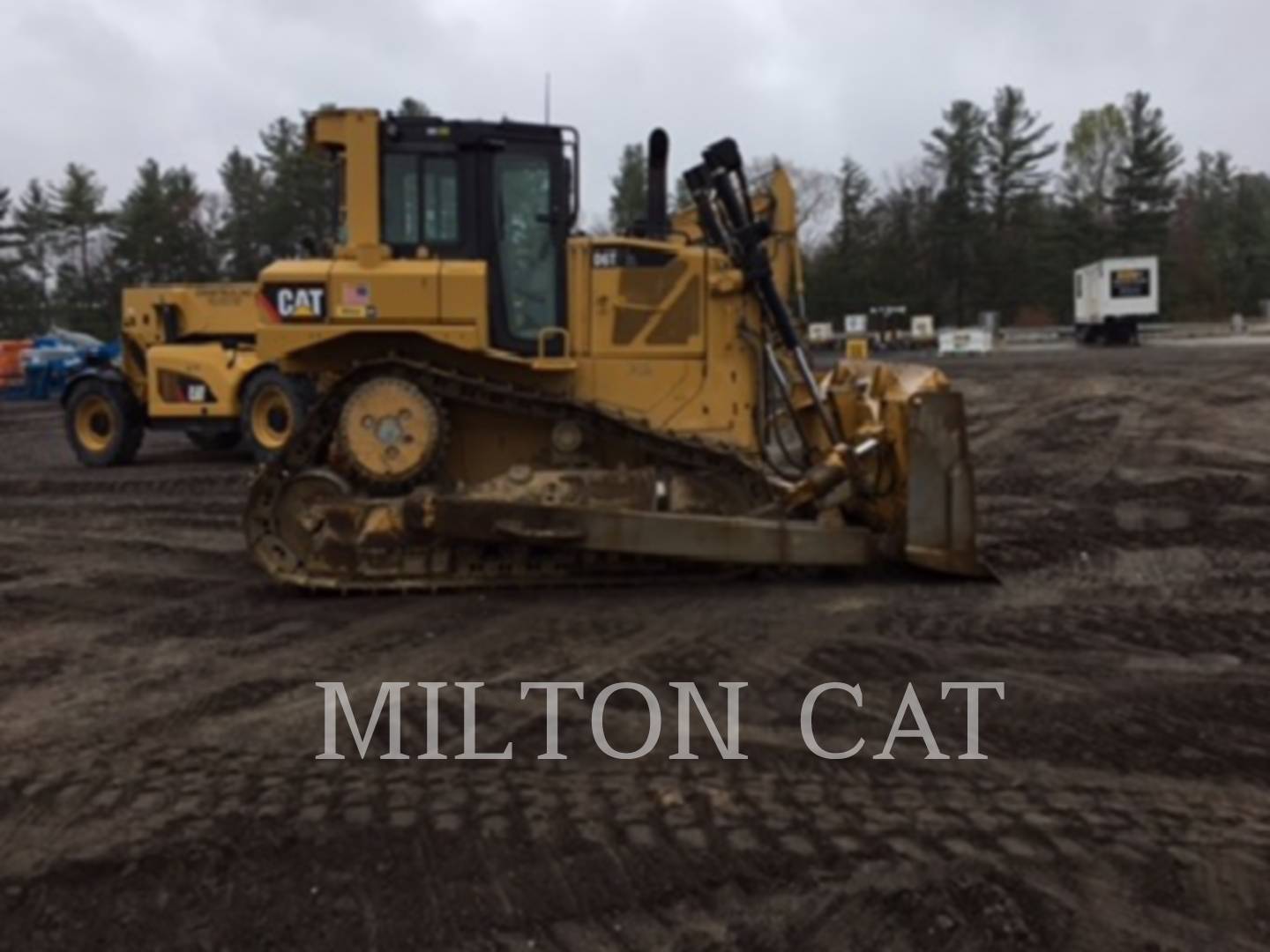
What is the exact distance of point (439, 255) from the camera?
25.4 feet

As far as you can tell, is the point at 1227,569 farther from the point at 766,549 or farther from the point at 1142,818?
the point at 1142,818

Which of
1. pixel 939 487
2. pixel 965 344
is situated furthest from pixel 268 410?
pixel 965 344

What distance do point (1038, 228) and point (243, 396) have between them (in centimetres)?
5830

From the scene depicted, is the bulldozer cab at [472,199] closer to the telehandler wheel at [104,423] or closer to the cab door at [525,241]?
the cab door at [525,241]

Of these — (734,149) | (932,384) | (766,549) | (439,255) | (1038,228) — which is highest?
(1038,228)

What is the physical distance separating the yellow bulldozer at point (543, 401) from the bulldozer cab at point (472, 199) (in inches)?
0.5

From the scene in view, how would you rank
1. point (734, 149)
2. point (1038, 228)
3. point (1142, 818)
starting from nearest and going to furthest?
point (1142, 818) < point (734, 149) < point (1038, 228)

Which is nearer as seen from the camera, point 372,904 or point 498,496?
point 372,904

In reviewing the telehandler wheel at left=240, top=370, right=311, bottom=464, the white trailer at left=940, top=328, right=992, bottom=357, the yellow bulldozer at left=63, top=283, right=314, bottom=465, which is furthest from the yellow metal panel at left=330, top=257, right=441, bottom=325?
the white trailer at left=940, top=328, right=992, bottom=357

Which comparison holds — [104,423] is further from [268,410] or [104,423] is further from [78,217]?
[78,217]

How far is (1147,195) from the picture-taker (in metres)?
65.3

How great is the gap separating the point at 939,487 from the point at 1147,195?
65.4 meters

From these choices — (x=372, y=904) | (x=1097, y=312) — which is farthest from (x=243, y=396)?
(x=1097, y=312)

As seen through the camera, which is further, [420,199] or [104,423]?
[104,423]
